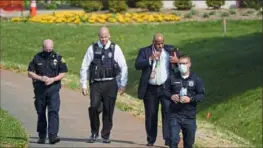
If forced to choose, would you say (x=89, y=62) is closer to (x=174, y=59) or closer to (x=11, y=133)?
(x=174, y=59)

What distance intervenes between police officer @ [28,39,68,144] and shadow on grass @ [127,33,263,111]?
31.0 ft

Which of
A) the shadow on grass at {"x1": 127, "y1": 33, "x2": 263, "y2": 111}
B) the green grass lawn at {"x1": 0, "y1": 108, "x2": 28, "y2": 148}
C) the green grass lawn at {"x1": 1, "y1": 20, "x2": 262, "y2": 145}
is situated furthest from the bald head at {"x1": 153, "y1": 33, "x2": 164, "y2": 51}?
the shadow on grass at {"x1": 127, "y1": 33, "x2": 263, "y2": 111}

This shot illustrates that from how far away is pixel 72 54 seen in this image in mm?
31531

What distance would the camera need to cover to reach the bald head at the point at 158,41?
42.4 feet

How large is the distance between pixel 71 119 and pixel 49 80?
355 centimetres

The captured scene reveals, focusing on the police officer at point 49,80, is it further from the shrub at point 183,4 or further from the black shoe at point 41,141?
the shrub at point 183,4

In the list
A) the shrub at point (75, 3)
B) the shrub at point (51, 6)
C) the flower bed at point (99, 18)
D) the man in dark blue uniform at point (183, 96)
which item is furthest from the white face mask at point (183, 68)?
the shrub at point (51, 6)

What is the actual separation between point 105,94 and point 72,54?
1824 centimetres

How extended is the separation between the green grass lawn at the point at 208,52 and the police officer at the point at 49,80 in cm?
630

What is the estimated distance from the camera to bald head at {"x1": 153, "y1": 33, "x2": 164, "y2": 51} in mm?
12929

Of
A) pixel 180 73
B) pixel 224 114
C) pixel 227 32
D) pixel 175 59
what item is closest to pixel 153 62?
pixel 175 59

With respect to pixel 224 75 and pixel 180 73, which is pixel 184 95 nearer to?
pixel 180 73

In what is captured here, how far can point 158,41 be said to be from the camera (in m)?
13.0

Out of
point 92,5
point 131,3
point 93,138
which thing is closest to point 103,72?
point 93,138
